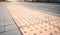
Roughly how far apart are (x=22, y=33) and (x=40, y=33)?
0.31m

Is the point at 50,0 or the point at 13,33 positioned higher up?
the point at 13,33

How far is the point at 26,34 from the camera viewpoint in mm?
1330

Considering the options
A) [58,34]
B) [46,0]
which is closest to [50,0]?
[46,0]

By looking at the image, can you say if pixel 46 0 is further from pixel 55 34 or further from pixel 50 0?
pixel 55 34

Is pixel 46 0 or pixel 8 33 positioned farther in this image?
pixel 46 0

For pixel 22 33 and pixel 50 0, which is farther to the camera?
pixel 50 0

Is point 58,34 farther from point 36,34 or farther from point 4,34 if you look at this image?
point 4,34

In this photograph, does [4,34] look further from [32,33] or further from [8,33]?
[32,33]

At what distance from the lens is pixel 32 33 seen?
137 centimetres

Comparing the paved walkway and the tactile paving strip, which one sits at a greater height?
the paved walkway

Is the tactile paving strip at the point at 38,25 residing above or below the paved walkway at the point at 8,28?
below

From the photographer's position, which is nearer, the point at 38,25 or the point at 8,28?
the point at 8,28

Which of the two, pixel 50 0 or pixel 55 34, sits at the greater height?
pixel 55 34

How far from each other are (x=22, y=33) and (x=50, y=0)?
10.7m
